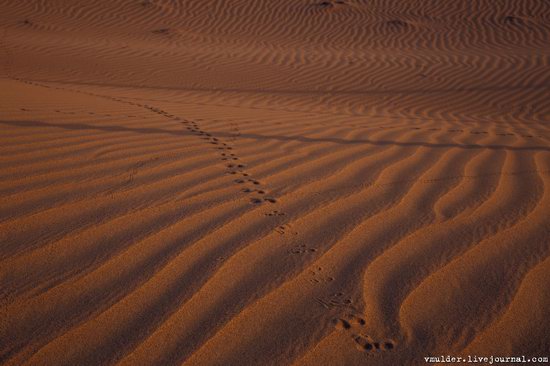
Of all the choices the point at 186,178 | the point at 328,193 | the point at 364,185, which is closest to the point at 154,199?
the point at 186,178

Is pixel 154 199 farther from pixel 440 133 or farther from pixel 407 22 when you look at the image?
pixel 407 22

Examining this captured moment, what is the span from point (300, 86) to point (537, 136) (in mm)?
5044

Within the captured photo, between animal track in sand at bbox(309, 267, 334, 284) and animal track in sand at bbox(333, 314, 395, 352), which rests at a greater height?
animal track in sand at bbox(309, 267, 334, 284)

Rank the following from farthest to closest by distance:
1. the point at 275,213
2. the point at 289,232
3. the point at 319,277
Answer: the point at 275,213 → the point at 289,232 → the point at 319,277

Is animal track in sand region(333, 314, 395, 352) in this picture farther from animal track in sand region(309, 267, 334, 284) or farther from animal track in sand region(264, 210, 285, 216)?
animal track in sand region(264, 210, 285, 216)

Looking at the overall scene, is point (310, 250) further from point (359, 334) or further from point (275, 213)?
point (359, 334)

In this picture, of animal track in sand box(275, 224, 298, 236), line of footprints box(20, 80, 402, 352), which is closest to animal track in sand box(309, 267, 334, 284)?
line of footprints box(20, 80, 402, 352)

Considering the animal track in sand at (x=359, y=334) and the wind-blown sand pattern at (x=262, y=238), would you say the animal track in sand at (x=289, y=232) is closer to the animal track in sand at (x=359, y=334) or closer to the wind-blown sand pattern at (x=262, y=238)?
the wind-blown sand pattern at (x=262, y=238)

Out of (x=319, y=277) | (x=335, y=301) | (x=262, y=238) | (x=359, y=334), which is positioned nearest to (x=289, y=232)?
(x=262, y=238)

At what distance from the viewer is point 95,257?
150cm

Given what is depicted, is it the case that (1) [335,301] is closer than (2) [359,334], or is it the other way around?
(2) [359,334]

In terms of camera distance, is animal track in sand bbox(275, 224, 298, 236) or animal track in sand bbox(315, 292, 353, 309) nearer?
animal track in sand bbox(315, 292, 353, 309)

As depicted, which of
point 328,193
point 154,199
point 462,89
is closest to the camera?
point 154,199

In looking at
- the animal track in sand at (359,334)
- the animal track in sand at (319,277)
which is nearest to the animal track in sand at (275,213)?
the animal track in sand at (319,277)
